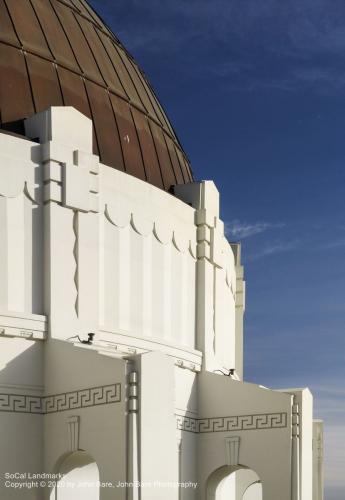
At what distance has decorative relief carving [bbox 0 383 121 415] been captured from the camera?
1339cm

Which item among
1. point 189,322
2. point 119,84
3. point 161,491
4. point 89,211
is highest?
point 119,84

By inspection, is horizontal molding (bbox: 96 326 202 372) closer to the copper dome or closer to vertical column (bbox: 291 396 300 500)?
vertical column (bbox: 291 396 300 500)

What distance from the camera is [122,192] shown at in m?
16.7

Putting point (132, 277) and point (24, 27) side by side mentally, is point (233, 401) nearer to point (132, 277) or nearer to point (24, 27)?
point (132, 277)

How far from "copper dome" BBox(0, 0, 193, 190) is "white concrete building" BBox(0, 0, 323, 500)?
0.15 feet

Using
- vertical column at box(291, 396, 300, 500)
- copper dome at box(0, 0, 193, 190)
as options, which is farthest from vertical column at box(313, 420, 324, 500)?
vertical column at box(291, 396, 300, 500)


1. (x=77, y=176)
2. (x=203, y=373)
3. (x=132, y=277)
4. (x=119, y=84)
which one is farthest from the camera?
(x=119, y=84)

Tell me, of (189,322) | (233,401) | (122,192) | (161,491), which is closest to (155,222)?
(122,192)

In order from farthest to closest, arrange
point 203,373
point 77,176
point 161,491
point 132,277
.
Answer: point 203,373
point 132,277
point 77,176
point 161,491

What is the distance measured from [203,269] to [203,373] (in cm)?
210

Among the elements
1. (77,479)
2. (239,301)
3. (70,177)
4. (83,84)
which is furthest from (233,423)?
(239,301)

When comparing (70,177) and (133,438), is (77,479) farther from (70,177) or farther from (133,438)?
(70,177)

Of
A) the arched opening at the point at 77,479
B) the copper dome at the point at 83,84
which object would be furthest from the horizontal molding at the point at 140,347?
the copper dome at the point at 83,84

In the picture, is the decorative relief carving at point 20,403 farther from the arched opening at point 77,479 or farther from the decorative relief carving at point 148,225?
the decorative relief carving at point 148,225
